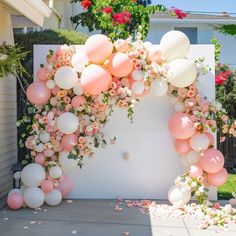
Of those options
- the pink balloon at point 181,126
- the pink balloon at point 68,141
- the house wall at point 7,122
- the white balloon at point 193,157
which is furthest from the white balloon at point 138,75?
the house wall at point 7,122

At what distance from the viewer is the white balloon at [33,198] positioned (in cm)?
725

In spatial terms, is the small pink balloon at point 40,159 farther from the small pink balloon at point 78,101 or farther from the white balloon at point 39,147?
the small pink balloon at point 78,101

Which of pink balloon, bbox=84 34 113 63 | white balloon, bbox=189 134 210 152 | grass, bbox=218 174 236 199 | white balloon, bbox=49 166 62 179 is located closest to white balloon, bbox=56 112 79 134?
white balloon, bbox=49 166 62 179

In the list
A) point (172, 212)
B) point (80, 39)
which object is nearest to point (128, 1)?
point (80, 39)

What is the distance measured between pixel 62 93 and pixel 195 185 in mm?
2617

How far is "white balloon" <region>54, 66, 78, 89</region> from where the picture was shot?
7.30 m

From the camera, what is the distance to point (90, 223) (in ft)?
21.5

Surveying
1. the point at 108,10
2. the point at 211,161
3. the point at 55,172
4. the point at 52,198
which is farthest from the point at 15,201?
the point at 108,10

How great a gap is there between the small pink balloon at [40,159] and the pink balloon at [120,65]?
1.80 m

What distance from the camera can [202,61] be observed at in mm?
7789

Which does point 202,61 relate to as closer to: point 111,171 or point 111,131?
point 111,131

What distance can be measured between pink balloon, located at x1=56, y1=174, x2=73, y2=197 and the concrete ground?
0.35m

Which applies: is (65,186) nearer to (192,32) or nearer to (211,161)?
(211,161)

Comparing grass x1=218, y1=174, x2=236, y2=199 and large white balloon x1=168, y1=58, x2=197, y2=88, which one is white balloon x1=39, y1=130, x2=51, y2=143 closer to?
large white balloon x1=168, y1=58, x2=197, y2=88
